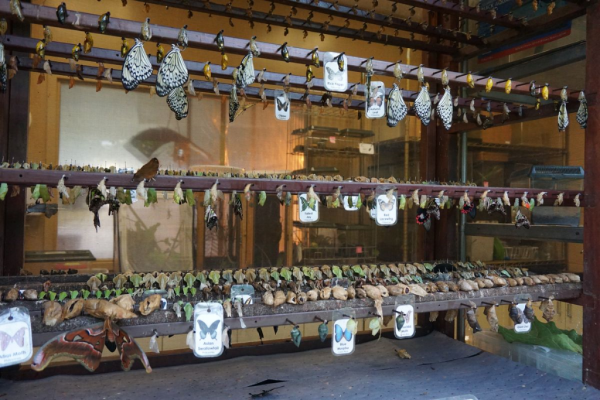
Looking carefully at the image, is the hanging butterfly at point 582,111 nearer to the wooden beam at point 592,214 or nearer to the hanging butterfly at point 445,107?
the wooden beam at point 592,214

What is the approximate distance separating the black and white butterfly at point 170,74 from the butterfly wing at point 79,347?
1040 mm

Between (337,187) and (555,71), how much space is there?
2536 millimetres

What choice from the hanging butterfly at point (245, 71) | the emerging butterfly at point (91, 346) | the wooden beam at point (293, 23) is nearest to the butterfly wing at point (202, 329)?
the emerging butterfly at point (91, 346)

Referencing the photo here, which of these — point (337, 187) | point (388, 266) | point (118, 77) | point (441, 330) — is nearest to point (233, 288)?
point (337, 187)

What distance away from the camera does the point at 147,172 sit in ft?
6.54

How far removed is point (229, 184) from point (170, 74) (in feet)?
2.08

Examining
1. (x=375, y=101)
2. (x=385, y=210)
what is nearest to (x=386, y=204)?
(x=385, y=210)

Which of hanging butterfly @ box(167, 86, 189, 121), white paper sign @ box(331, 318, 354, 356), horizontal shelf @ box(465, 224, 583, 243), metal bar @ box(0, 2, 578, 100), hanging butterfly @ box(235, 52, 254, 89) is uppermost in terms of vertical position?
metal bar @ box(0, 2, 578, 100)

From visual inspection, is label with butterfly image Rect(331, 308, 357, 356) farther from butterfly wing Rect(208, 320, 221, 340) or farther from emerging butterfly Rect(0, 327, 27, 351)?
emerging butterfly Rect(0, 327, 27, 351)

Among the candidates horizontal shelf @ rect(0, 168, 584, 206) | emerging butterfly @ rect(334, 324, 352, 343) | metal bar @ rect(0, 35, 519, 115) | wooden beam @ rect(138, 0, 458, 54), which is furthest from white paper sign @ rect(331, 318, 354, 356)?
wooden beam @ rect(138, 0, 458, 54)

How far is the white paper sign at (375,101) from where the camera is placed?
7.72 feet

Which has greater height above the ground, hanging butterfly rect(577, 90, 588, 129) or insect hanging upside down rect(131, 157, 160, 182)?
hanging butterfly rect(577, 90, 588, 129)

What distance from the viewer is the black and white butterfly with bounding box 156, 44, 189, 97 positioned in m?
1.82

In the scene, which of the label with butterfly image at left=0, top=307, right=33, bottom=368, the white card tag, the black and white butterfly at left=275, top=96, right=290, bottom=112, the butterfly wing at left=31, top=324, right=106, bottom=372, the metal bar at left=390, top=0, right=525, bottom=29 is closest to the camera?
the label with butterfly image at left=0, top=307, right=33, bottom=368
